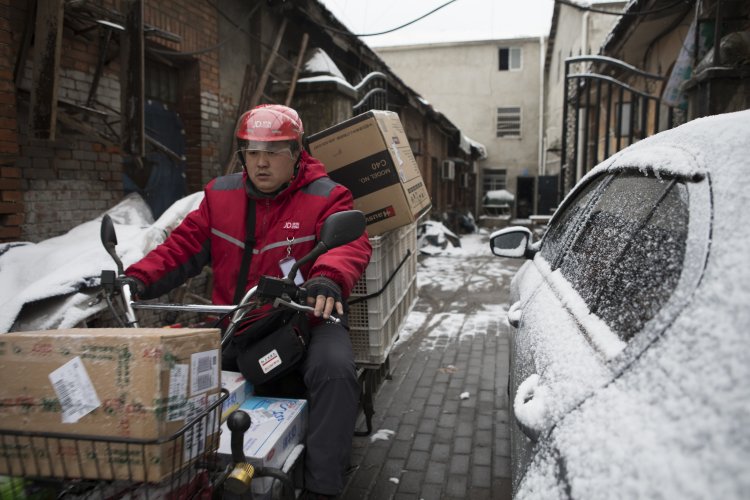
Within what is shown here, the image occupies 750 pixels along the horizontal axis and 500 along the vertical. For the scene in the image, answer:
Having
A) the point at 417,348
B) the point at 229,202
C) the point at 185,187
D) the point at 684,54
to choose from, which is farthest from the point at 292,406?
the point at 684,54

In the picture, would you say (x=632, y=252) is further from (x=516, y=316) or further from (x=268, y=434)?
(x=268, y=434)

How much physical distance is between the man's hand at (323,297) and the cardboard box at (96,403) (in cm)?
67

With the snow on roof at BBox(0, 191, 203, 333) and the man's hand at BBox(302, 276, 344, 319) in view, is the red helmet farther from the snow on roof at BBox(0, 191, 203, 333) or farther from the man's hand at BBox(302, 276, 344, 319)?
the snow on roof at BBox(0, 191, 203, 333)

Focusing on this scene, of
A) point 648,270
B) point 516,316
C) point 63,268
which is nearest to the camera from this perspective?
point 648,270

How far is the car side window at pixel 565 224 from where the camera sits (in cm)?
240

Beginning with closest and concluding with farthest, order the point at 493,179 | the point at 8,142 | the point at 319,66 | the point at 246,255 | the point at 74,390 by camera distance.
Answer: the point at 74,390 → the point at 246,255 → the point at 8,142 → the point at 319,66 → the point at 493,179

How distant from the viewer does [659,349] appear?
3.15ft

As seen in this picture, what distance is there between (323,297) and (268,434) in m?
0.53

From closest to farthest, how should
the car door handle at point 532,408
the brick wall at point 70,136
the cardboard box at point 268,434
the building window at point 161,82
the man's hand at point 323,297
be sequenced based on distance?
1. the car door handle at point 532,408
2. the cardboard box at point 268,434
3. the man's hand at point 323,297
4. the brick wall at point 70,136
5. the building window at point 161,82

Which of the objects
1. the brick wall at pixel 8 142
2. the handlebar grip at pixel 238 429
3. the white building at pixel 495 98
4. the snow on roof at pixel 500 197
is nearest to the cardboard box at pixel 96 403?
the handlebar grip at pixel 238 429

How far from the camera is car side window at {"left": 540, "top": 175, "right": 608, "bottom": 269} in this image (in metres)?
2.40

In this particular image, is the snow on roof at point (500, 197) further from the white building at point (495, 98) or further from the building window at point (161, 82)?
the building window at point (161, 82)

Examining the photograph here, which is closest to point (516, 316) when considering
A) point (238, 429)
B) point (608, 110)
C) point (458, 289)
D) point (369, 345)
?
point (369, 345)

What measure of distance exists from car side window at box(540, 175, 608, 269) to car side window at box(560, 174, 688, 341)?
0.37m
